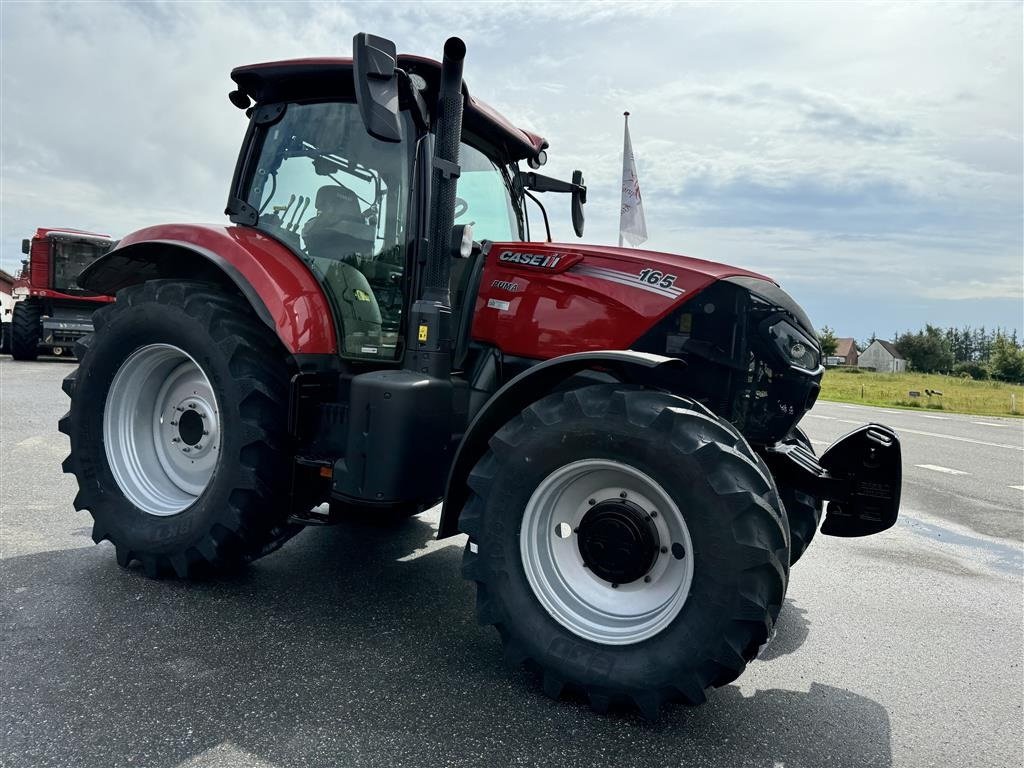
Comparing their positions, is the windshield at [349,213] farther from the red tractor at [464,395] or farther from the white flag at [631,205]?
the white flag at [631,205]

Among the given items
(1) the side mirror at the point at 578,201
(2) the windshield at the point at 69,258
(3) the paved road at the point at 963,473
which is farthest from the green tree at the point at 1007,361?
(1) the side mirror at the point at 578,201

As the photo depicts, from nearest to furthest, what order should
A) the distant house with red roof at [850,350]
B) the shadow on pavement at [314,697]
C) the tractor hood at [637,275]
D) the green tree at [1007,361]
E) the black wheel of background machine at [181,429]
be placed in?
1. the shadow on pavement at [314,697]
2. the tractor hood at [637,275]
3. the black wheel of background machine at [181,429]
4. the green tree at [1007,361]
5. the distant house with red roof at [850,350]

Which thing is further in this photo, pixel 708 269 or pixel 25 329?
pixel 25 329

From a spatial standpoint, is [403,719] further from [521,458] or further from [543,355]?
[543,355]

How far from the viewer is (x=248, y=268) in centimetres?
351

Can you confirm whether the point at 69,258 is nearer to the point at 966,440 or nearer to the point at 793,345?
the point at 793,345

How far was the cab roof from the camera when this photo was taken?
135 inches

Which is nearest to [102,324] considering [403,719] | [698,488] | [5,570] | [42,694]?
[5,570]

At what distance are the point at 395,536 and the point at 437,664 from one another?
Result: 5.85ft

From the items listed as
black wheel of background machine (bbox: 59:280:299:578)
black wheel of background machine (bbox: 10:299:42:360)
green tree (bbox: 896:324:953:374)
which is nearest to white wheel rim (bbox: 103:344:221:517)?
black wheel of background machine (bbox: 59:280:299:578)

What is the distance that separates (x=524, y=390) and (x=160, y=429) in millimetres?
2225

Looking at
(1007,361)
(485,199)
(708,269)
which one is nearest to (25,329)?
(485,199)

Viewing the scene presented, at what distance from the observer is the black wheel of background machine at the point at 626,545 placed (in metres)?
2.42

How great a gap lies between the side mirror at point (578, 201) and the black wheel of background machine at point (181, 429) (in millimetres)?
2064
